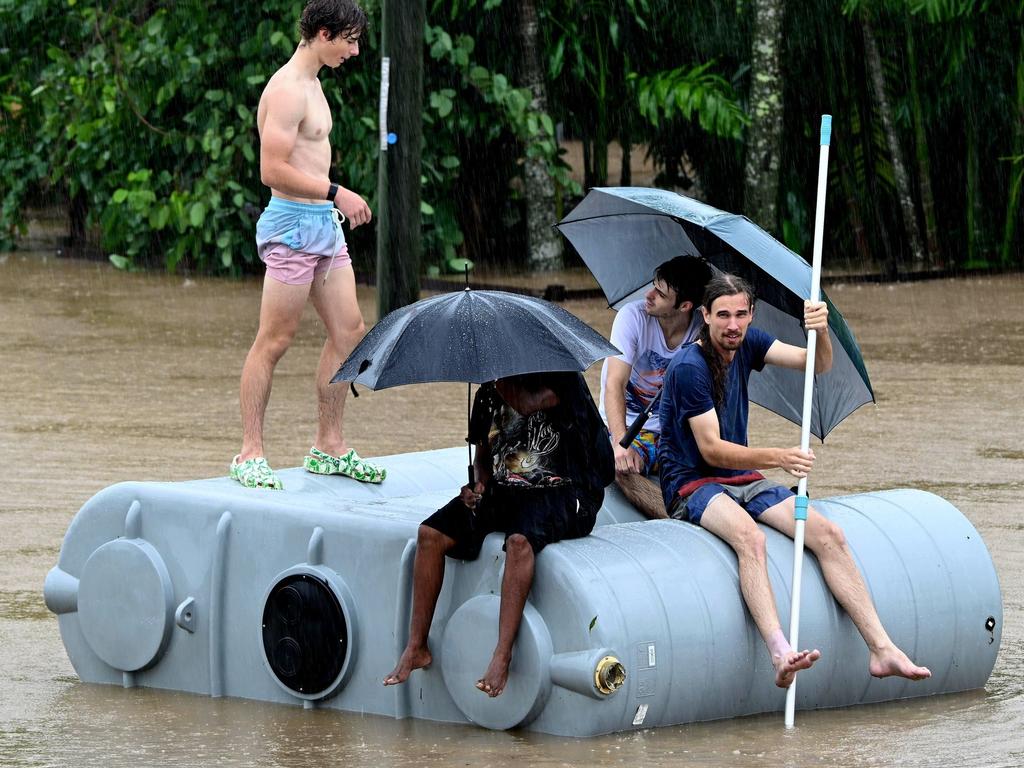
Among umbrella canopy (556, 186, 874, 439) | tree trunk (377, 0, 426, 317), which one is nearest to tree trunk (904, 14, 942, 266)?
tree trunk (377, 0, 426, 317)

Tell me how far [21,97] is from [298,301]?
1473 centimetres

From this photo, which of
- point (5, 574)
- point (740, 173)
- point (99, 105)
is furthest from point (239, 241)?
point (5, 574)

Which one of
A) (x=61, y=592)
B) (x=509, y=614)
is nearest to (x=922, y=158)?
(x=61, y=592)

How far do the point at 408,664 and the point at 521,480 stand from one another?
0.69 metres

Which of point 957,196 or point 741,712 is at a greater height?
point 957,196

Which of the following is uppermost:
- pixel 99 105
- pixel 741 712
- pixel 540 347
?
pixel 99 105

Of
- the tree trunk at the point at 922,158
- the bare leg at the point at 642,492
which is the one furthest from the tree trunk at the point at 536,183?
the bare leg at the point at 642,492

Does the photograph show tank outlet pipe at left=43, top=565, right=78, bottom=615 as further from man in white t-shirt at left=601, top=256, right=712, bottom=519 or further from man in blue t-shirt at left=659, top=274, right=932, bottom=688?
man in blue t-shirt at left=659, top=274, right=932, bottom=688

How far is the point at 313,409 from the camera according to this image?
12.8m

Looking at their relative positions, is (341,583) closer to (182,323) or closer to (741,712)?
(741,712)

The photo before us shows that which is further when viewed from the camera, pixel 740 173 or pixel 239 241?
pixel 740 173

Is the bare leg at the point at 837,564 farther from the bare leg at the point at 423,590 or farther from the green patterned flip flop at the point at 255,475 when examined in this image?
the green patterned flip flop at the point at 255,475

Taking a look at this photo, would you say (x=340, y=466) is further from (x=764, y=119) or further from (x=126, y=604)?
(x=764, y=119)

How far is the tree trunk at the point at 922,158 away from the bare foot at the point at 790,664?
49.3 ft
